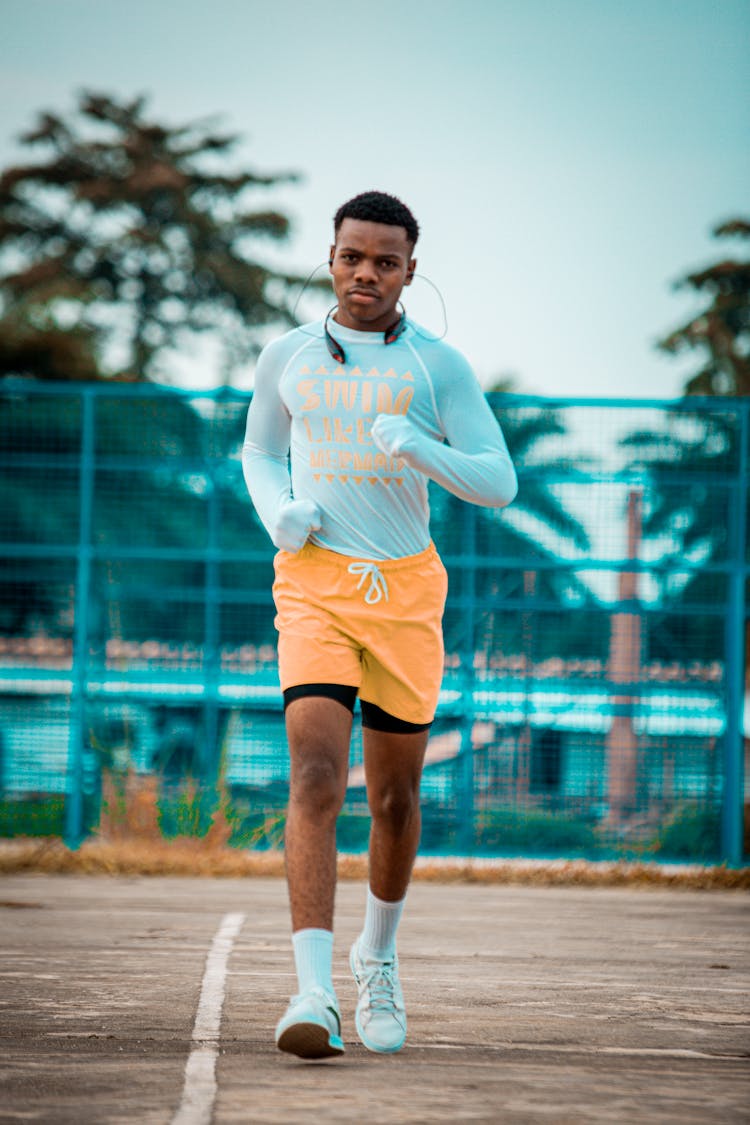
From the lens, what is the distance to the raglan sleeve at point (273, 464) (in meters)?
4.43

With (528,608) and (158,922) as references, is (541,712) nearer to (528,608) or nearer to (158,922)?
(528,608)

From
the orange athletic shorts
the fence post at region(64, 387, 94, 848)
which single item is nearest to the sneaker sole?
the orange athletic shorts

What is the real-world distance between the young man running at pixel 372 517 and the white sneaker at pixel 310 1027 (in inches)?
13.2

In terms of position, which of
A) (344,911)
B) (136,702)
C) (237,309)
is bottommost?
(344,911)

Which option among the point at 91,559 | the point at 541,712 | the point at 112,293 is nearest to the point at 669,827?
the point at 541,712

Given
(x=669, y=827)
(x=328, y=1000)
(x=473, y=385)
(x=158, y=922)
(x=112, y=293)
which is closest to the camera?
(x=328, y=1000)

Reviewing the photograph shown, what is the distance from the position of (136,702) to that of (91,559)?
2.74 ft

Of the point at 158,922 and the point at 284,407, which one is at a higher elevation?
the point at 284,407

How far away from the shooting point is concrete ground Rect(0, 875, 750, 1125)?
3.70 metres

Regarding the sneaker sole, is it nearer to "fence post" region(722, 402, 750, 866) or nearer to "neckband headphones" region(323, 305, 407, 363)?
"neckband headphones" region(323, 305, 407, 363)

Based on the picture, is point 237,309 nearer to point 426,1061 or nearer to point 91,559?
point 91,559

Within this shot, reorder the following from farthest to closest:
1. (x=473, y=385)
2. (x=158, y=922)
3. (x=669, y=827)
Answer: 1. (x=669, y=827)
2. (x=158, y=922)
3. (x=473, y=385)

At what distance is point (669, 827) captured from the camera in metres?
9.63

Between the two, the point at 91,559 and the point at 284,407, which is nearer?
the point at 284,407
